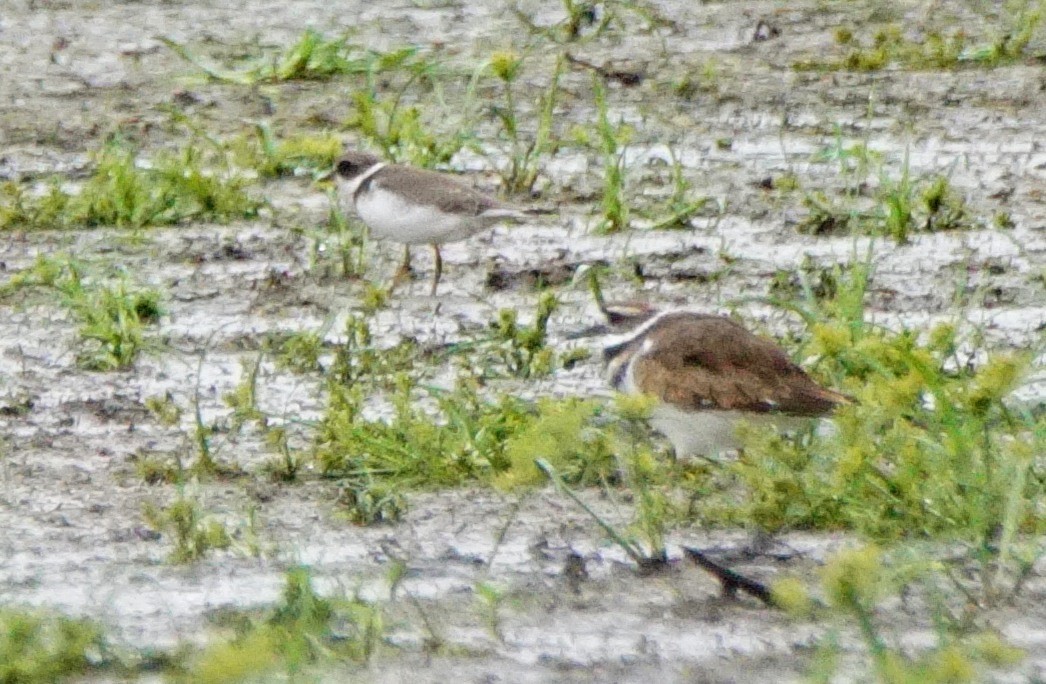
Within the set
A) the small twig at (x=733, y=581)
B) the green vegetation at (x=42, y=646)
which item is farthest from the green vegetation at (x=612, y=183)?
the green vegetation at (x=42, y=646)

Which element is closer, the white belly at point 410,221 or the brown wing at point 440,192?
the white belly at point 410,221

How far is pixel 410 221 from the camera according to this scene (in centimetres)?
884

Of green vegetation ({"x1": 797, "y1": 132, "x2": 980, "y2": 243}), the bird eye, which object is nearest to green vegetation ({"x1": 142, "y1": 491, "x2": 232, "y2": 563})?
green vegetation ({"x1": 797, "y1": 132, "x2": 980, "y2": 243})

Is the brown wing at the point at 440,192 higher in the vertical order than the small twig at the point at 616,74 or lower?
higher

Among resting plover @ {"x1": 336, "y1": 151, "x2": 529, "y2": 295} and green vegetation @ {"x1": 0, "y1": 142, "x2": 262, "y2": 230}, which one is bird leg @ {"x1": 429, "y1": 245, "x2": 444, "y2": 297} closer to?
resting plover @ {"x1": 336, "y1": 151, "x2": 529, "y2": 295}

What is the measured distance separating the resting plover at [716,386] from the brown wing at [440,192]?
8.12 ft

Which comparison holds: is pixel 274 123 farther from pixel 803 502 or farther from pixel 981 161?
pixel 803 502

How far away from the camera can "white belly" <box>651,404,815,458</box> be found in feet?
20.6

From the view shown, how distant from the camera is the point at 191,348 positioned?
8094mm

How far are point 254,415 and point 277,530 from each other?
670 millimetres

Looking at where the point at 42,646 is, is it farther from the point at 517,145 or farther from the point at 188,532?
the point at 517,145

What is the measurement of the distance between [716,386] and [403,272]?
289 centimetres

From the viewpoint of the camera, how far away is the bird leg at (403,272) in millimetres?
8875

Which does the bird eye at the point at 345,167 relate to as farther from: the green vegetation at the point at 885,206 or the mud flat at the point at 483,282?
the green vegetation at the point at 885,206
